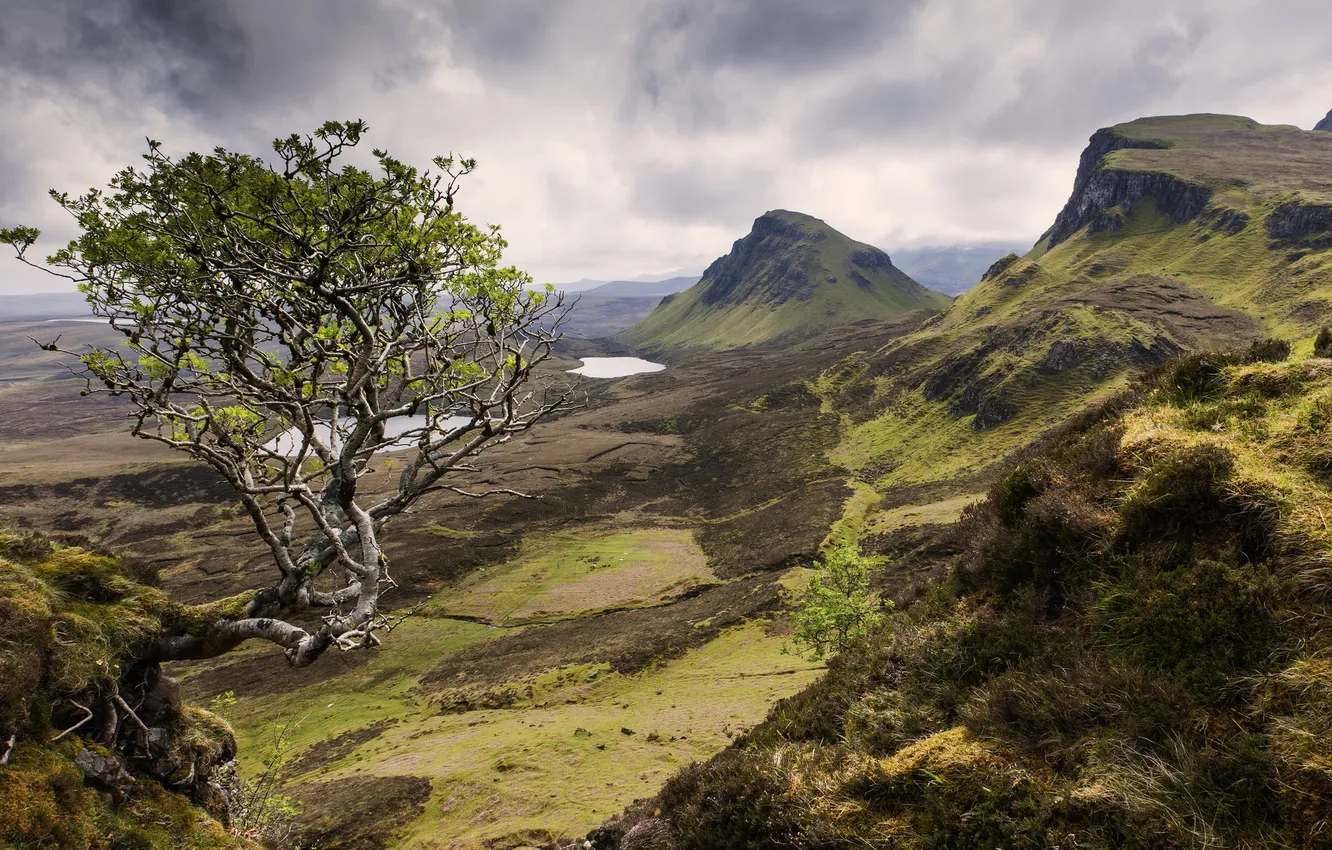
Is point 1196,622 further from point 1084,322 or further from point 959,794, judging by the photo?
point 1084,322

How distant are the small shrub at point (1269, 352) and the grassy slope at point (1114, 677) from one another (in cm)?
72

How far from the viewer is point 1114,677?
5.93 meters

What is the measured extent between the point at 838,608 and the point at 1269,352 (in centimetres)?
2016

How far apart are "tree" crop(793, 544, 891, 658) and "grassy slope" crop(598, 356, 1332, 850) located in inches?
657

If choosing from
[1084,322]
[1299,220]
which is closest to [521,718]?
[1084,322]

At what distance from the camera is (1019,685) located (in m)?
6.90

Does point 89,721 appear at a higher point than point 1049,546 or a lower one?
lower

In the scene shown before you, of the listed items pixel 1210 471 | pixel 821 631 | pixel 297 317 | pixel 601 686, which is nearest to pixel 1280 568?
pixel 1210 471

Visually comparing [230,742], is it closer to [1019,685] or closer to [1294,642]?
[1019,685]

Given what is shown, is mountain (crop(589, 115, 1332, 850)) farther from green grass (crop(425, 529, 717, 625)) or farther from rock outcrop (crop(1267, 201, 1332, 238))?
rock outcrop (crop(1267, 201, 1332, 238))

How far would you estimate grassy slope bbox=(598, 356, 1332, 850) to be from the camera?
471cm

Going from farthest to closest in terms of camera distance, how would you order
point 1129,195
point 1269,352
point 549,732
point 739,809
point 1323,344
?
point 1129,195 < point 549,732 < point 1269,352 < point 1323,344 < point 739,809

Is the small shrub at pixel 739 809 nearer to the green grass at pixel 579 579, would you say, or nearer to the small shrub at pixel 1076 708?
the small shrub at pixel 1076 708

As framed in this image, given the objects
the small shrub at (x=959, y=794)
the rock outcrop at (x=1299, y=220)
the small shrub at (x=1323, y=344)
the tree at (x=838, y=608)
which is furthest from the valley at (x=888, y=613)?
the tree at (x=838, y=608)
